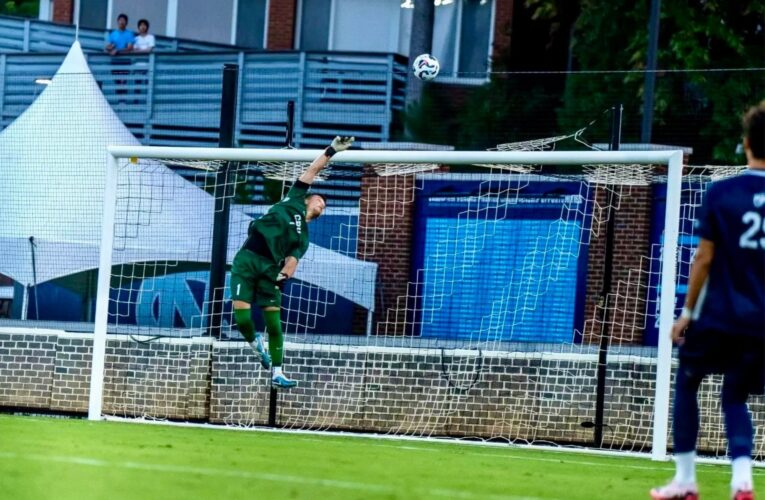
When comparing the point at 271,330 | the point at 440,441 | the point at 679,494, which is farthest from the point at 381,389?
the point at 679,494

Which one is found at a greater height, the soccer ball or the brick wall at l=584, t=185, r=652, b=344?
the soccer ball

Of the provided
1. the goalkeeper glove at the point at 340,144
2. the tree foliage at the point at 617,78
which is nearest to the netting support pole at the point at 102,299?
the goalkeeper glove at the point at 340,144

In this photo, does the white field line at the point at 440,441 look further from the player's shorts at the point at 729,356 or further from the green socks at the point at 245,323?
the player's shorts at the point at 729,356

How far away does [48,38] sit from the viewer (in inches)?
1122

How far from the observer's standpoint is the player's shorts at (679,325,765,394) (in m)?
7.07

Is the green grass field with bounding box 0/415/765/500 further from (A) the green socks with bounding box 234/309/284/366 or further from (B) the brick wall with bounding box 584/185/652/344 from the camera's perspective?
(B) the brick wall with bounding box 584/185/652/344

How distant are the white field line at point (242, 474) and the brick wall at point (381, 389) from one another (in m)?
4.96

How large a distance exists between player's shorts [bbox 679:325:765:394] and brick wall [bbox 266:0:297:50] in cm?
2467

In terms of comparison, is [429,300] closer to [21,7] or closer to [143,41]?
[143,41]

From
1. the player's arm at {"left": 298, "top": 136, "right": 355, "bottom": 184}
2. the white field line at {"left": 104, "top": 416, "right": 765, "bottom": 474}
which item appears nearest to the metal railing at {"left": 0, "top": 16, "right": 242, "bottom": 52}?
the white field line at {"left": 104, "top": 416, "right": 765, "bottom": 474}

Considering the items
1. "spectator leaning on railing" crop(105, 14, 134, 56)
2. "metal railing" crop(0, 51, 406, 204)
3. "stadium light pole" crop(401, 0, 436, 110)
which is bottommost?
"metal railing" crop(0, 51, 406, 204)

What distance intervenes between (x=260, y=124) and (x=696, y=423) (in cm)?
1816

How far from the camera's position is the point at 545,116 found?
19.6m

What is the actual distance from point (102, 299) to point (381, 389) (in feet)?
8.69
